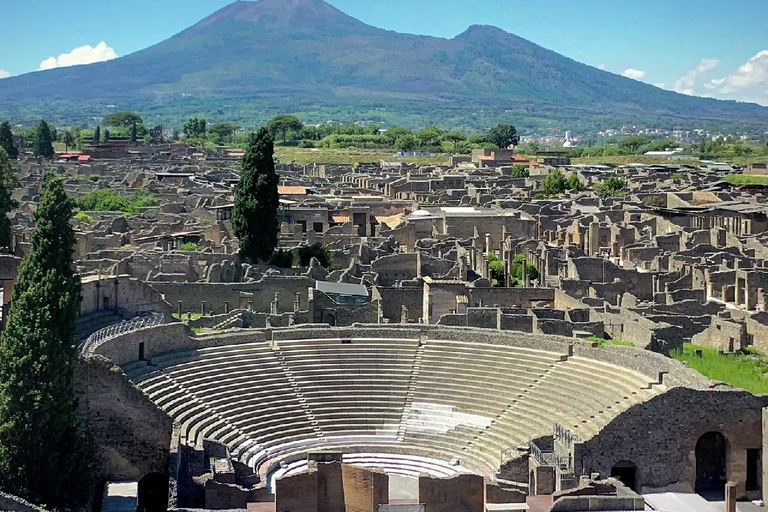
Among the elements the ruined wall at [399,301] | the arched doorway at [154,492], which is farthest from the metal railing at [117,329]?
the ruined wall at [399,301]

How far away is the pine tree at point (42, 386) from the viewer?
998 inches

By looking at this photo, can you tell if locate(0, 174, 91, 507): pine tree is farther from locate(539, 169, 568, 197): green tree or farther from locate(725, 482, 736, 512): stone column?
locate(539, 169, 568, 197): green tree

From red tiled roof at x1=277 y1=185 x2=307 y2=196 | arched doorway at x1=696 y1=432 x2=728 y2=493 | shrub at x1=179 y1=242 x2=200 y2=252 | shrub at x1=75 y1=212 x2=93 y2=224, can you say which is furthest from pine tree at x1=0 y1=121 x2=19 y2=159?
arched doorway at x1=696 y1=432 x2=728 y2=493

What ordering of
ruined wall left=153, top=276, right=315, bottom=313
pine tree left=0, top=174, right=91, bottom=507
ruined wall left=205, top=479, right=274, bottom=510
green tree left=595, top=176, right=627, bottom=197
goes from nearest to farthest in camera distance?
pine tree left=0, top=174, right=91, bottom=507 < ruined wall left=205, top=479, right=274, bottom=510 < ruined wall left=153, top=276, right=315, bottom=313 < green tree left=595, top=176, right=627, bottom=197

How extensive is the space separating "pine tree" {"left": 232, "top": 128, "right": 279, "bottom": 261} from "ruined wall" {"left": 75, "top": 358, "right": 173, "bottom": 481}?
65.6 feet

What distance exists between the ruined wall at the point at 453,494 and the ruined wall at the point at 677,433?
3358mm

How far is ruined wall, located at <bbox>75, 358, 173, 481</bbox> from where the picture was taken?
28.6 metres

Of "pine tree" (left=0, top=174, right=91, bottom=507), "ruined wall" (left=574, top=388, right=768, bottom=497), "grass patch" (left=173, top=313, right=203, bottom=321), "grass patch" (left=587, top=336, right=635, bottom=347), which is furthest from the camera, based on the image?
"grass patch" (left=173, top=313, right=203, bottom=321)

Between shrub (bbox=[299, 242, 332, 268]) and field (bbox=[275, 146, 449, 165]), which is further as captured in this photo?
field (bbox=[275, 146, 449, 165])

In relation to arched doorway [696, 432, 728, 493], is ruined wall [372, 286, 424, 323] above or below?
above

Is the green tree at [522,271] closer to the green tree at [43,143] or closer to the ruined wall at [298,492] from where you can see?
the ruined wall at [298,492]

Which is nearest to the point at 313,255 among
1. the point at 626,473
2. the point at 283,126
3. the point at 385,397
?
the point at 385,397

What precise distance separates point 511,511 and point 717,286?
23697mm

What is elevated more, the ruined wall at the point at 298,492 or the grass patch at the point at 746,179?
the grass patch at the point at 746,179
